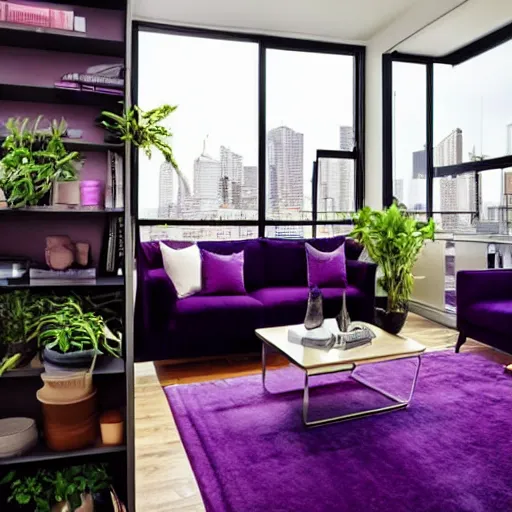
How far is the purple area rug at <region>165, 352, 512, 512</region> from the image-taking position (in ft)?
6.09

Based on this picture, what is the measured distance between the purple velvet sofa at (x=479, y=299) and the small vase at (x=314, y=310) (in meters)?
1.42

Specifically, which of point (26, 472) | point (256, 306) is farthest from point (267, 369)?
point (26, 472)

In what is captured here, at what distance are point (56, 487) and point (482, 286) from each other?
320 centimetres

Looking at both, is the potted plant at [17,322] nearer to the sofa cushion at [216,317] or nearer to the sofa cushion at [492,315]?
the sofa cushion at [216,317]

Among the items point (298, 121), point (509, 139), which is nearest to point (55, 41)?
point (298, 121)

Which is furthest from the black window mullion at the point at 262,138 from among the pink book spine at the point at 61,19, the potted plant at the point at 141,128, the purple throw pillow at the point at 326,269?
the pink book spine at the point at 61,19

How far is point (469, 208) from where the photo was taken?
4719 millimetres

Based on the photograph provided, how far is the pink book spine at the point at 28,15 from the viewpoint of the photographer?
1652 mm

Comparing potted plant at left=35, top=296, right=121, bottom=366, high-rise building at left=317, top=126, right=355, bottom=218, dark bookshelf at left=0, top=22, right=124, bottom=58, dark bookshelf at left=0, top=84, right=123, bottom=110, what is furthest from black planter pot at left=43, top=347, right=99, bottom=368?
high-rise building at left=317, top=126, right=355, bottom=218

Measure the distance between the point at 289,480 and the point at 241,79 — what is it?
4051 millimetres

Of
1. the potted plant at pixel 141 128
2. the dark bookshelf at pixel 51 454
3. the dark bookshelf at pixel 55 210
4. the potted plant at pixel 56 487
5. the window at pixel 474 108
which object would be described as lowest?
the potted plant at pixel 56 487

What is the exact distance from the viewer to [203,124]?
4801 mm

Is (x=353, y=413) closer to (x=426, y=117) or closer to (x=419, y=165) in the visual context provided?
(x=419, y=165)

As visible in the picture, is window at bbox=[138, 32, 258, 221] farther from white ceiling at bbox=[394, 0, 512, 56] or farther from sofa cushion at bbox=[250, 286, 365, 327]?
white ceiling at bbox=[394, 0, 512, 56]
